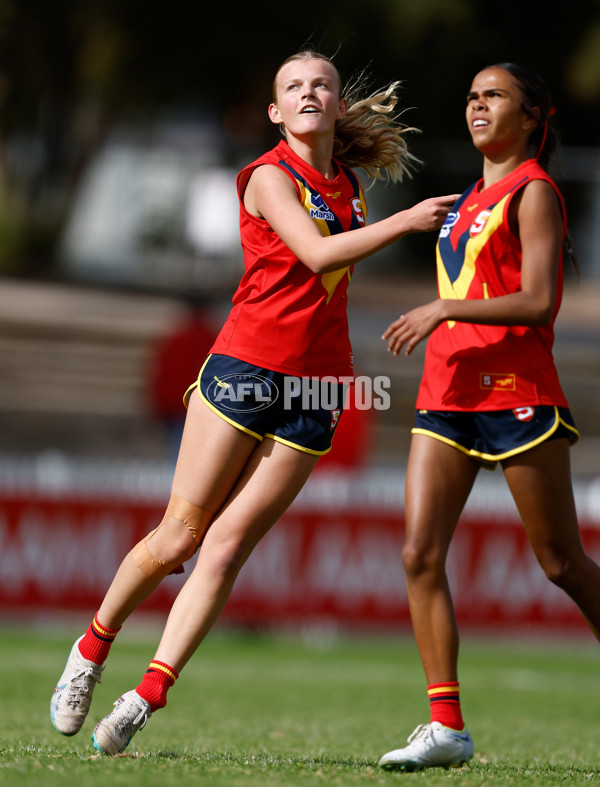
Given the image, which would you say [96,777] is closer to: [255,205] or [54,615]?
[255,205]

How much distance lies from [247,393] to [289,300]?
1.06ft

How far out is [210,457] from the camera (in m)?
4.19

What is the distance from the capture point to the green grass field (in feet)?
13.1

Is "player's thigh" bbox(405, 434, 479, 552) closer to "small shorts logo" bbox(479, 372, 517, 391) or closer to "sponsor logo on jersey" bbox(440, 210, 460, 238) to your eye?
"small shorts logo" bbox(479, 372, 517, 391)

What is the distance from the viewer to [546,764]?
4727 mm

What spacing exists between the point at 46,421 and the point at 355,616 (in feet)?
30.9

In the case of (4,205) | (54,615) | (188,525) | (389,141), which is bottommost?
(54,615)

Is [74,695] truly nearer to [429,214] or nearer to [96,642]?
[96,642]

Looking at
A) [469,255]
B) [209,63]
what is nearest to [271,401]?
[469,255]

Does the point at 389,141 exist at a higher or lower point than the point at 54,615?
higher

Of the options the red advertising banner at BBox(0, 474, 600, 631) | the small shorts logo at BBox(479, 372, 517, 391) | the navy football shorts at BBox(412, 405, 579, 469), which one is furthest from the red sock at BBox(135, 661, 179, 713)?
the red advertising banner at BBox(0, 474, 600, 631)

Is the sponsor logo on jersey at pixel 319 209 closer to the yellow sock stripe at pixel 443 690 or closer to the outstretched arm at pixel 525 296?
the outstretched arm at pixel 525 296

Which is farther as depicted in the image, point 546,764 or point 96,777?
point 546,764

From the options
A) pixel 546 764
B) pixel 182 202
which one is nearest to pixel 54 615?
pixel 546 764
